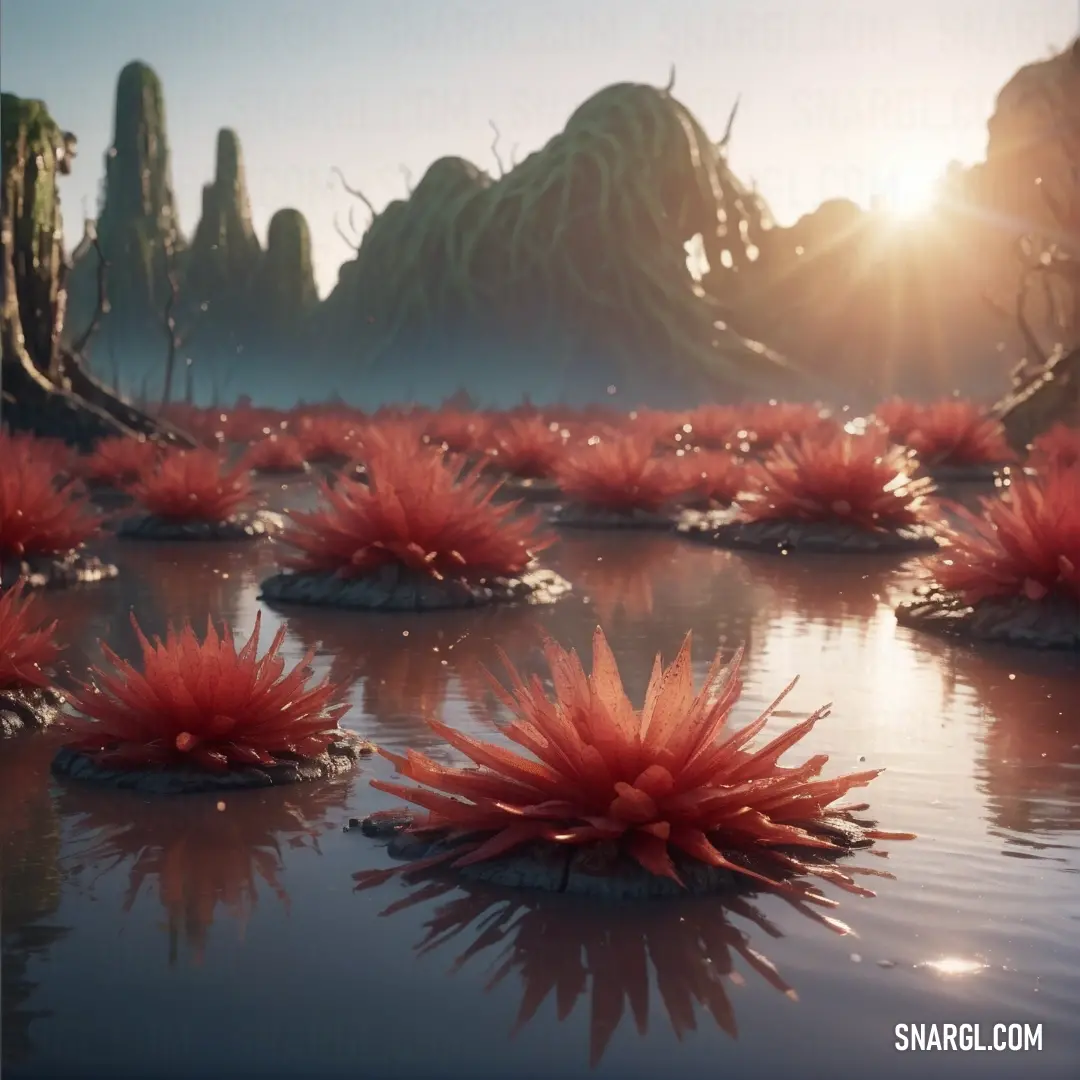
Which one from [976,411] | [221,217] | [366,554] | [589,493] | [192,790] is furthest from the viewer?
[221,217]

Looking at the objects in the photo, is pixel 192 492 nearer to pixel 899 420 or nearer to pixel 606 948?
pixel 606 948

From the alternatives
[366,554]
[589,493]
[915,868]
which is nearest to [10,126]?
[589,493]

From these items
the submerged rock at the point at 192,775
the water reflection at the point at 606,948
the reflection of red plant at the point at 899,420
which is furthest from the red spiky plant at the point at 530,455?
the water reflection at the point at 606,948

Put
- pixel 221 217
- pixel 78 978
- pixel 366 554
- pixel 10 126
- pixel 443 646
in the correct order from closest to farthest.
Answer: pixel 78 978
pixel 443 646
pixel 366 554
pixel 10 126
pixel 221 217

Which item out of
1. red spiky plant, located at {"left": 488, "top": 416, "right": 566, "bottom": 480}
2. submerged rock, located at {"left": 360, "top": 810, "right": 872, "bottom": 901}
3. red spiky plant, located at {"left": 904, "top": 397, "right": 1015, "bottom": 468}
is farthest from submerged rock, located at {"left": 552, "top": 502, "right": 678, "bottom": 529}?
submerged rock, located at {"left": 360, "top": 810, "right": 872, "bottom": 901}

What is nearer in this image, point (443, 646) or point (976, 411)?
point (443, 646)

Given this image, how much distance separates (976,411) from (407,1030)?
25.9m

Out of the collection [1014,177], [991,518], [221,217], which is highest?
[221,217]

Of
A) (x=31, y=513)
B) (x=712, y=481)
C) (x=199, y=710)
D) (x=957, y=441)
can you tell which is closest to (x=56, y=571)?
(x=31, y=513)

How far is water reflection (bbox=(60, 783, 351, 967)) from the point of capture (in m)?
5.47

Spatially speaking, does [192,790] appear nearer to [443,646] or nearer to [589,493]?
[443,646]

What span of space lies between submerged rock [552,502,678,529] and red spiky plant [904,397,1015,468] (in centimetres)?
829

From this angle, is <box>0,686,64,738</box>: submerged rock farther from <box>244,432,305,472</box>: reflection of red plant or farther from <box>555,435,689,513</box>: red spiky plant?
<box>244,432,305,472</box>: reflection of red plant

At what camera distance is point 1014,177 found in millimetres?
50062
